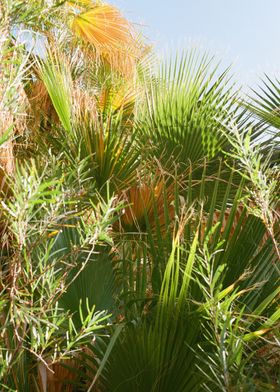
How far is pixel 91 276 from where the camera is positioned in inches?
74.1

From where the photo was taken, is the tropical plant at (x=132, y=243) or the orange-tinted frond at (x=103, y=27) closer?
the tropical plant at (x=132, y=243)

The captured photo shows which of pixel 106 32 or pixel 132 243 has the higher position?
pixel 106 32

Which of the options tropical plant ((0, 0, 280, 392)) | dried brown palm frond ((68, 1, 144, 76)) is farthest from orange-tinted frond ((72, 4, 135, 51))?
tropical plant ((0, 0, 280, 392))

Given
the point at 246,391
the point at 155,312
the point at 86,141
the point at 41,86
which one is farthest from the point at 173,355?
the point at 41,86

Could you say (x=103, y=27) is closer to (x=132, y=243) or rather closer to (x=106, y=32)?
(x=106, y=32)

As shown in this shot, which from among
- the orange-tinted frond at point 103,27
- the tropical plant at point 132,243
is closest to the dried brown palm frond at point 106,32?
the orange-tinted frond at point 103,27

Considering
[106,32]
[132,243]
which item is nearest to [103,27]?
[106,32]

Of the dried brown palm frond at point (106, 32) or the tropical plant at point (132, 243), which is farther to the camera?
the dried brown palm frond at point (106, 32)

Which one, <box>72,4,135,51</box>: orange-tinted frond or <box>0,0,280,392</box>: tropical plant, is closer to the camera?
<box>0,0,280,392</box>: tropical plant

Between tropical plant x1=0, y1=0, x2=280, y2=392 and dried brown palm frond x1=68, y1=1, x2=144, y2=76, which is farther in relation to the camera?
dried brown palm frond x1=68, y1=1, x2=144, y2=76

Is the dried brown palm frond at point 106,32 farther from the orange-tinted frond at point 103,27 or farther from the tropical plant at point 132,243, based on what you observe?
the tropical plant at point 132,243

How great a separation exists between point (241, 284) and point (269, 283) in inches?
3.2

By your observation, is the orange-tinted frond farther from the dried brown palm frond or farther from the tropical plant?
the tropical plant

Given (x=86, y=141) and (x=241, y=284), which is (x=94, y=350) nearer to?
(x=241, y=284)
